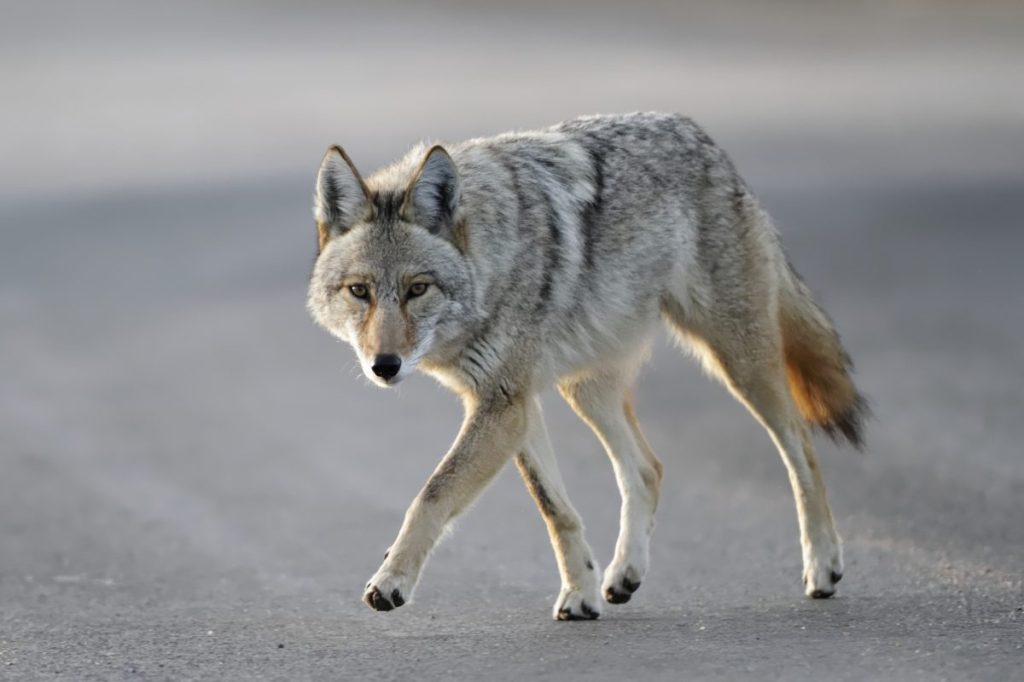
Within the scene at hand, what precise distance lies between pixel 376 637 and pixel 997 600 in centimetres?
236

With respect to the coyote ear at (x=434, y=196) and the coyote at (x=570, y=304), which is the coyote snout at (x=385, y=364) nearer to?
the coyote at (x=570, y=304)

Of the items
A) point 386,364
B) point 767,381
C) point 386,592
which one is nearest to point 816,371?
point 767,381

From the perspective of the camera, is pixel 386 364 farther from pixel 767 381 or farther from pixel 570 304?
pixel 767 381

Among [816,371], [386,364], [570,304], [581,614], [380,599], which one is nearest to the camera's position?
[380,599]

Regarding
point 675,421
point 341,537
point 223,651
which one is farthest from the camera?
point 675,421

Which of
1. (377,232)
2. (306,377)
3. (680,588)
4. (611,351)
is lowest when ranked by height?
(306,377)

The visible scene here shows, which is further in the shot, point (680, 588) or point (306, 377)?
point (306, 377)

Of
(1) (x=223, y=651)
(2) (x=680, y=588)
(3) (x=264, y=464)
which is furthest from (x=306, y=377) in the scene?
(1) (x=223, y=651)

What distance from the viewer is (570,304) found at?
715cm

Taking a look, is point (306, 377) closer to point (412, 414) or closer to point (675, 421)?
point (412, 414)

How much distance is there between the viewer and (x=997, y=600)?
6.86m

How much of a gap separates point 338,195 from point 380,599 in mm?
1596

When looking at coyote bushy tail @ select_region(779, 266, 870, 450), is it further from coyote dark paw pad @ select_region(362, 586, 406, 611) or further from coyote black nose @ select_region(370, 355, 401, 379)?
coyote dark paw pad @ select_region(362, 586, 406, 611)

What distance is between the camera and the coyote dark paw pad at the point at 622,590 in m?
7.26
